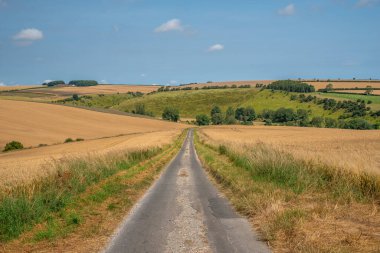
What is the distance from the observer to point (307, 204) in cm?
1177

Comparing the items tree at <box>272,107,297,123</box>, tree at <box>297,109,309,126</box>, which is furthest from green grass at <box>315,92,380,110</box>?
tree at <box>272,107,297,123</box>

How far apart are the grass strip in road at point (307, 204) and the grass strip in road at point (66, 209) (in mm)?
3923

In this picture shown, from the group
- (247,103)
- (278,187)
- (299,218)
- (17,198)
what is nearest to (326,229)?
(299,218)

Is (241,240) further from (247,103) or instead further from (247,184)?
(247,103)

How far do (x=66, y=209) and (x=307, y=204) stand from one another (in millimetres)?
7263

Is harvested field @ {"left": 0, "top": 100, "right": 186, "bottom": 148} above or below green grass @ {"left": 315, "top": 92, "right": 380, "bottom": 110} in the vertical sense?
below

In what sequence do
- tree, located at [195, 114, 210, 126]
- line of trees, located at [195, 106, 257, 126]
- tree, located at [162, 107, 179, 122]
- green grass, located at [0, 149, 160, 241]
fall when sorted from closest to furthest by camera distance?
1. green grass, located at [0, 149, 160, 241]
2. tree, located at [195, 114, 210, 126]
3. line of trees, located at [195, 106, 257, 126]
4. tree, located at [162, 107, 179, 122]

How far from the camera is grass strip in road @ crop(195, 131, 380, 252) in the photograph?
27.0 feet

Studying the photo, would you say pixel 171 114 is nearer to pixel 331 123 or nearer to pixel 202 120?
pixel 202 120

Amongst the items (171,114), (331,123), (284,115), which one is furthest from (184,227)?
(171,114)

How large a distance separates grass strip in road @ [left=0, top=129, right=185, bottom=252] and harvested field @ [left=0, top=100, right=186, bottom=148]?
171 ft

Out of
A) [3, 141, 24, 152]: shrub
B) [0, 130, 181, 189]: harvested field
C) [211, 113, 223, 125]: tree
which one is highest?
[0, 130, 181, 189]: harvested field

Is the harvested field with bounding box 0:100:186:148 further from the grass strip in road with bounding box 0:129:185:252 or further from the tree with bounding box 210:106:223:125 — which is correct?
the grass strip in road with bounding box 0:129:185:252

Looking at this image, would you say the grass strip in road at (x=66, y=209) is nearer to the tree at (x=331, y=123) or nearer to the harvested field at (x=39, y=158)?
the harvested field at (x=39, y=158)
